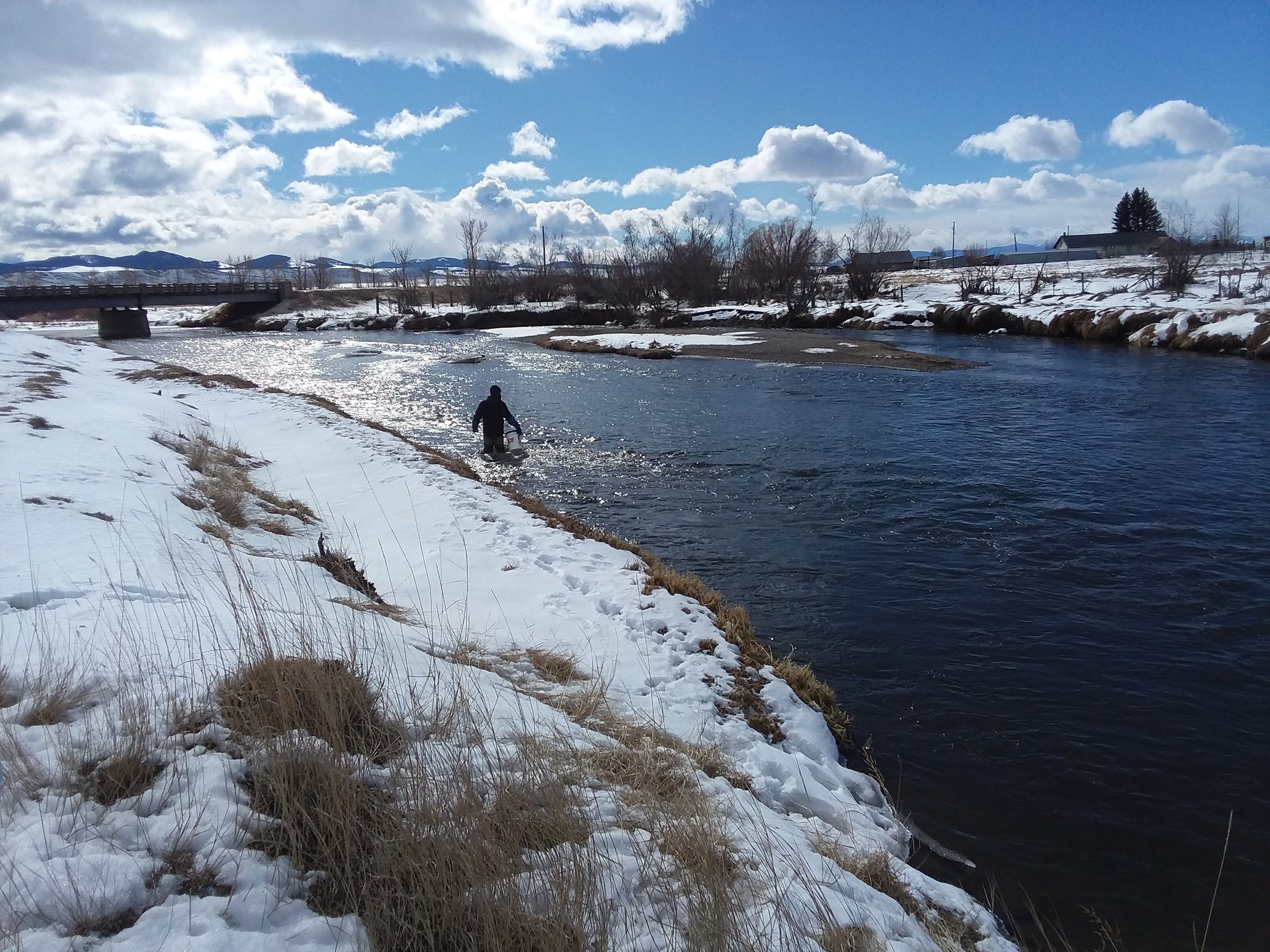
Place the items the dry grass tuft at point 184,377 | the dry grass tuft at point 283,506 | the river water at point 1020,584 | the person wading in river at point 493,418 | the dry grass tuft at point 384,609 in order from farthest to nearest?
the dry grass tuft at point 184,377, the person wading in river at point 493,418, the dry grass tuft at point 283,506, the dry grass tuft at point 384,609, the river water at point 1020,584

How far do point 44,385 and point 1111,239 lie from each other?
11791 cm

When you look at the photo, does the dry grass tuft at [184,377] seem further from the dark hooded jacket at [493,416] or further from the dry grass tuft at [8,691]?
the dry grass tuft at [8,691]

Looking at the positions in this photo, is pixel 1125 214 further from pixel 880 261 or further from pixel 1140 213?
pixel 880 261

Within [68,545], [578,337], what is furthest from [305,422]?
[578,337]

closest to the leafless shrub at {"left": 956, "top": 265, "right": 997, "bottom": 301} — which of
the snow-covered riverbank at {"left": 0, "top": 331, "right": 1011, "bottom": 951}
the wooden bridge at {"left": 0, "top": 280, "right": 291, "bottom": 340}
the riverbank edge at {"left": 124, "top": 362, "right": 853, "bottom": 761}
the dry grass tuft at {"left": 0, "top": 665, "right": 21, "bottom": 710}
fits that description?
the riverbank edge at {"left": 124, "top": 362, "right": 853, "bottom": 761}

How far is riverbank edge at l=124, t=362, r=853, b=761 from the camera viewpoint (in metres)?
5.99

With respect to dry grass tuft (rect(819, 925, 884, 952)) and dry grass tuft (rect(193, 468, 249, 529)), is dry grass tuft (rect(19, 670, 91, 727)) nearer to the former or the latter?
dry grass tuft (rect(819, 925, 884, 952))

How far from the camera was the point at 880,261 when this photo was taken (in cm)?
6625

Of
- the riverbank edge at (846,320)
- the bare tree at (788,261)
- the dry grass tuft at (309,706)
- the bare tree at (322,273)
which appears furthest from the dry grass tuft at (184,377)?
the bare tree at (322,273)

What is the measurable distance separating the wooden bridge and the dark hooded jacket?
59.3 meters

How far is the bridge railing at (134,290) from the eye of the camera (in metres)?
57.9

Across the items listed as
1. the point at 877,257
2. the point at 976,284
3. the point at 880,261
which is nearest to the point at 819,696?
the point at 976,284

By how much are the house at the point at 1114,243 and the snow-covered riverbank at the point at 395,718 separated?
93.2 meters

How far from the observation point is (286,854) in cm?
295
